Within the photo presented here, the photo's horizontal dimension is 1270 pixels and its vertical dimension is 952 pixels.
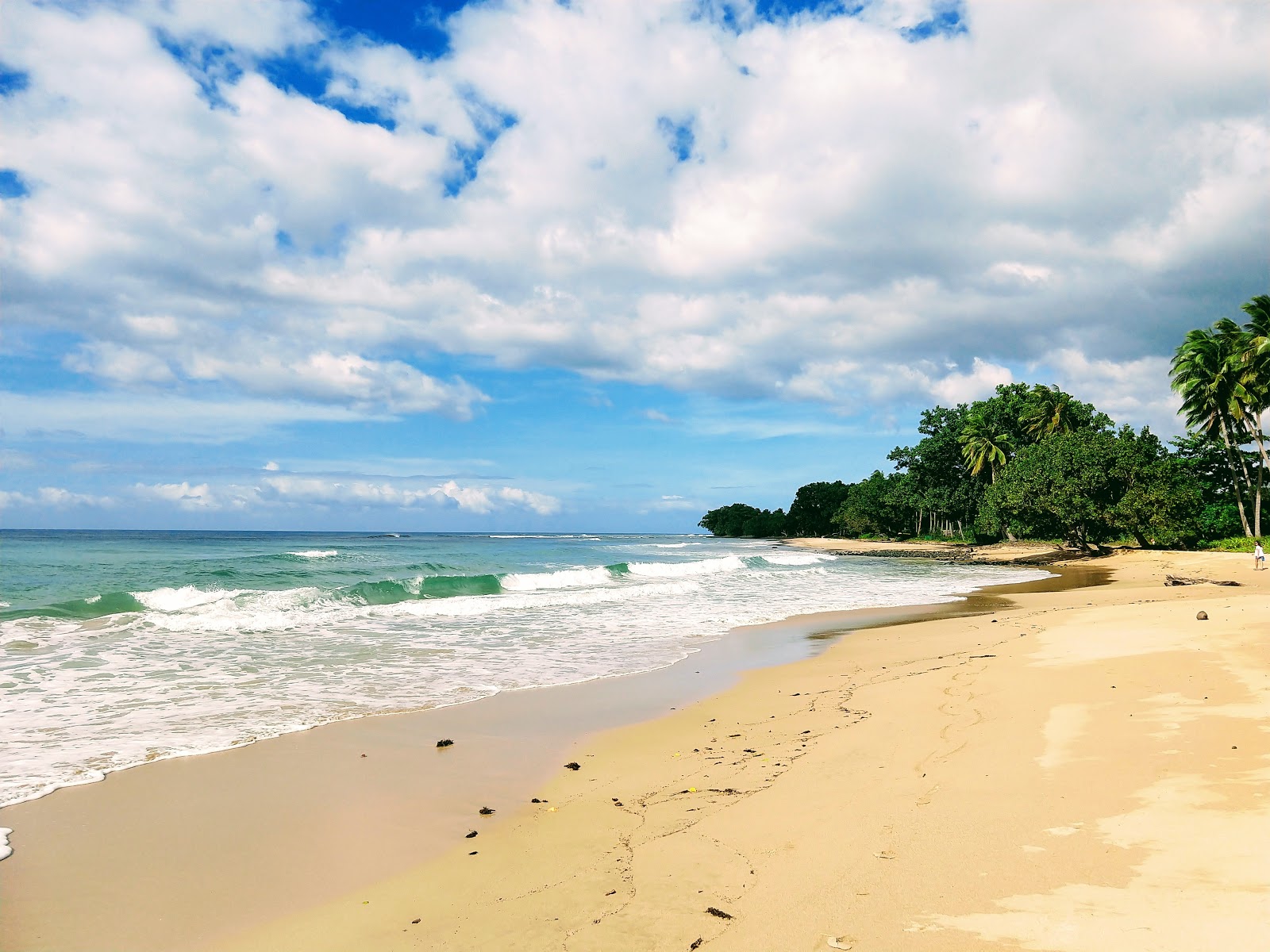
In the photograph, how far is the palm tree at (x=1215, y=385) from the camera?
38.7m

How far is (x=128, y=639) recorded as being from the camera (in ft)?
45.7

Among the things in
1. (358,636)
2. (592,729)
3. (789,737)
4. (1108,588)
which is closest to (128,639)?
(358,636)

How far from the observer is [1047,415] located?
193ft

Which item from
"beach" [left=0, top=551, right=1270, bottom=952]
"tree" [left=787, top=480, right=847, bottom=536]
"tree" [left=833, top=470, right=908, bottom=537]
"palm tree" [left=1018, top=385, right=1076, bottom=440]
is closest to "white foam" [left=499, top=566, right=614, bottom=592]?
"beach" [left=0, top=551, right=1270, bottom=952]

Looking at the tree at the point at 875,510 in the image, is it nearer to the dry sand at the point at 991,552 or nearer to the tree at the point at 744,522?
the dry sand at the point at 991,552

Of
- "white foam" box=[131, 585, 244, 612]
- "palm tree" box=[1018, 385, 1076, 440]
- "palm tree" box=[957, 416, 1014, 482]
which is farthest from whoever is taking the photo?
"palm tree" box=[957, 416, 1014, 482]

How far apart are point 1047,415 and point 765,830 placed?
6455 cm

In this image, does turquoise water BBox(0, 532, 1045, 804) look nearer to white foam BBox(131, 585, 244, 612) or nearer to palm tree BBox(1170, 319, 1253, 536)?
white foam BBox(131, 585, 244, 612)

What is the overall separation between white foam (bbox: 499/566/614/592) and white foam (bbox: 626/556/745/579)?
283 cm

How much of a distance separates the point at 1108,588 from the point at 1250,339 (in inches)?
937

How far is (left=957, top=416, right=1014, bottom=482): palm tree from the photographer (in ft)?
203

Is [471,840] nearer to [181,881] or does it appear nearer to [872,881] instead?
[181,881]

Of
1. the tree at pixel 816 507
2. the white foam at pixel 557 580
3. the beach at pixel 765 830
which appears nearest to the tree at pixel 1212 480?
the white foam at pixel 557 580

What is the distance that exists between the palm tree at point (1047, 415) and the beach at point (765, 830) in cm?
5644
